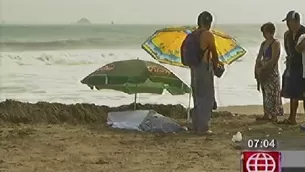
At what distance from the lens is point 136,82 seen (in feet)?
11.0

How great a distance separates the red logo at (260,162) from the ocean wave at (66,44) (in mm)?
6039

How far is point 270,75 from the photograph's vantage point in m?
3.26

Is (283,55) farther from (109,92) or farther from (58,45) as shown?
(58,45)

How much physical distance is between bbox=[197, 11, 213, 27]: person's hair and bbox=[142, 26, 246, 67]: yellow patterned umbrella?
1.47 feet

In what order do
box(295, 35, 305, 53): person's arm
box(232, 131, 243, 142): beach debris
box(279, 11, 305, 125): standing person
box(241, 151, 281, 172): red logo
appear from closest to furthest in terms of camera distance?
1. box(241, 151, 281, 172): red logo
2. box(232, 131, 243, 142): beach debris
3. box(295, 35, 305, 53): person's arm
4. box(279, 11, 305, 125): standing person

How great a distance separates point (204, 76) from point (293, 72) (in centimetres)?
48

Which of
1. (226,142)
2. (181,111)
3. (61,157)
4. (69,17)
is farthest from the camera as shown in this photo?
(69,17)

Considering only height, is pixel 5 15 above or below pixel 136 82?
above

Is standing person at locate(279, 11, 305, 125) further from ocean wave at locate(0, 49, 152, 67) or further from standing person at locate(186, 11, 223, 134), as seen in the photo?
ocean wave at locate(0, 49, 152, 67)

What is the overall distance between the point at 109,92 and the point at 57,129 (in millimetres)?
874

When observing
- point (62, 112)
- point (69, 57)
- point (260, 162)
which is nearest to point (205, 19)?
point (62, 112)

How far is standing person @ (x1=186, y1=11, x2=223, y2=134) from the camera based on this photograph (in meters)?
2.82

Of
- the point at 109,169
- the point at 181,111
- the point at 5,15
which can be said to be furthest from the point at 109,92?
the point at 109,169

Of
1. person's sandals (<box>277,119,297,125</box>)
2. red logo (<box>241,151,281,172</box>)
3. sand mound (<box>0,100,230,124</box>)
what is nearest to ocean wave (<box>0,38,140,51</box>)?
sand mound (<box>0,100,230,124</box>)
